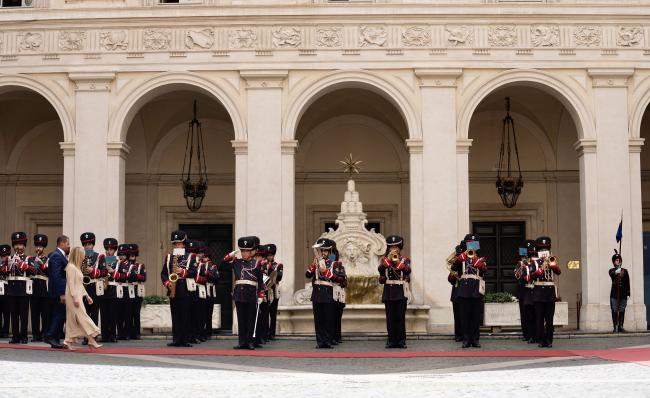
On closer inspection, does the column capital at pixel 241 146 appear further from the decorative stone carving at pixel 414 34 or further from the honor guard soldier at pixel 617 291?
the honor guard soldier at pixel 617 291

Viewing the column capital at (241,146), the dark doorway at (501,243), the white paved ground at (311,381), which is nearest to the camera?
the white paved ground at (311,381)

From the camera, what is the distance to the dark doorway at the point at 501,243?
26341 millimetres

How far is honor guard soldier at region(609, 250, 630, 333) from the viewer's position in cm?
2114

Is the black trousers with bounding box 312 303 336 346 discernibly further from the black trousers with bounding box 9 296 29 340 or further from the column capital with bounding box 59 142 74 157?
the column capital with bounding box 59 142 74 157

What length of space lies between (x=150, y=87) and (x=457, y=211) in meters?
6.90

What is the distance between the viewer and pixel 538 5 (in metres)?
22.4

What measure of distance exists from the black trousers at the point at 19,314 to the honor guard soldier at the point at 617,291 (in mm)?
11195

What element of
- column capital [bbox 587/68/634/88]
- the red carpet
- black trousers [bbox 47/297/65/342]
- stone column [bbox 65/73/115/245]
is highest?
column capital [bbox 587/68/634/88]

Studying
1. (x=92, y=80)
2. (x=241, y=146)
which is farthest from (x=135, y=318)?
(x=92, y=80)

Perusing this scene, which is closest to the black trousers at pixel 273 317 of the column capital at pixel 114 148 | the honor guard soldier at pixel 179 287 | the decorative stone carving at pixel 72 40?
the honor guard soldier at pixel 179 287

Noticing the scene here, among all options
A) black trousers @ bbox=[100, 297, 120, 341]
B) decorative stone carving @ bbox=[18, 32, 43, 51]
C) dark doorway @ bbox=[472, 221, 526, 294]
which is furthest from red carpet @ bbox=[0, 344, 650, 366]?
dark doorway @ bbox=[472, 221, 526, 294]

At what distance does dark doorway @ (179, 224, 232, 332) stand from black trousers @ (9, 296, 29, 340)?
855 centimetres

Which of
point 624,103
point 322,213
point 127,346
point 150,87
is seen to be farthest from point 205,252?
point 624,103

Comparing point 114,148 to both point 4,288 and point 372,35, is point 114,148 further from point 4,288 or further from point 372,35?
point 372,35
